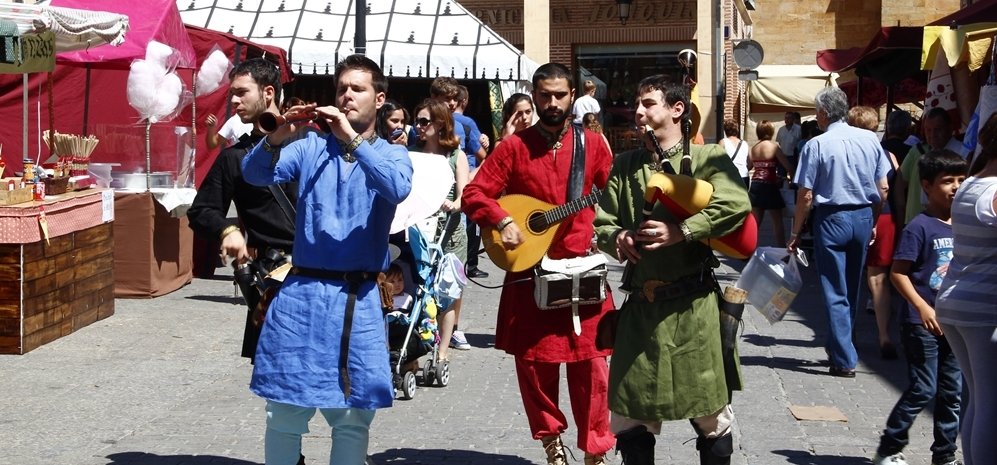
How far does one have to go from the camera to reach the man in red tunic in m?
6.01

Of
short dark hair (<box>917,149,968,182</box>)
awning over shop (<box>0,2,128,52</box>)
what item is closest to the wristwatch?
short dark hair (<box>917,149,968,182</box>)

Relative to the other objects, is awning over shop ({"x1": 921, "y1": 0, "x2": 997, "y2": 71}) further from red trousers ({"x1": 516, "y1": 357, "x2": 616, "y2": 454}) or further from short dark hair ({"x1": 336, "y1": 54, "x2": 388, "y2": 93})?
short dark hair ({"x1": 336, "y1": 54, "x2": 388, "y2": 93})

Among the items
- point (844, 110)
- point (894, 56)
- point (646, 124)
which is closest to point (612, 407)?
point (646, 124)

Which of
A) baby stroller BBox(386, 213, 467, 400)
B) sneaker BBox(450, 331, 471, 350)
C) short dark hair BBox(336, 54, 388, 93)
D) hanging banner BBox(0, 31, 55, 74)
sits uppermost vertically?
hanging banner BBox(0, 31, 55, 74)

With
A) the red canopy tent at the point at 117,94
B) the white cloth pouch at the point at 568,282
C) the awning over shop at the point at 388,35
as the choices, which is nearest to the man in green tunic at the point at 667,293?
the white cloth pouch at the point at 568,282

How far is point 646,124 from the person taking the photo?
5.16 metres

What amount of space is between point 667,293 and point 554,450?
1268 mm

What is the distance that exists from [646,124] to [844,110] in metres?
4.54

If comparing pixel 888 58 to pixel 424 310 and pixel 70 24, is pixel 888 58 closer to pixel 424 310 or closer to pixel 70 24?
pixel 424 310

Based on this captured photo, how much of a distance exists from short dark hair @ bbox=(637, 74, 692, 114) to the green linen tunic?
0.20 meters

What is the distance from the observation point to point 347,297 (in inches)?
194

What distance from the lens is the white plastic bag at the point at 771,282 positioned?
570cm

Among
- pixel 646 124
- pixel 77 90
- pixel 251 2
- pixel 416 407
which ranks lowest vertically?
Result: pixel 416 407

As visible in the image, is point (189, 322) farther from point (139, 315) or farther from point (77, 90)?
point (77, 90)
